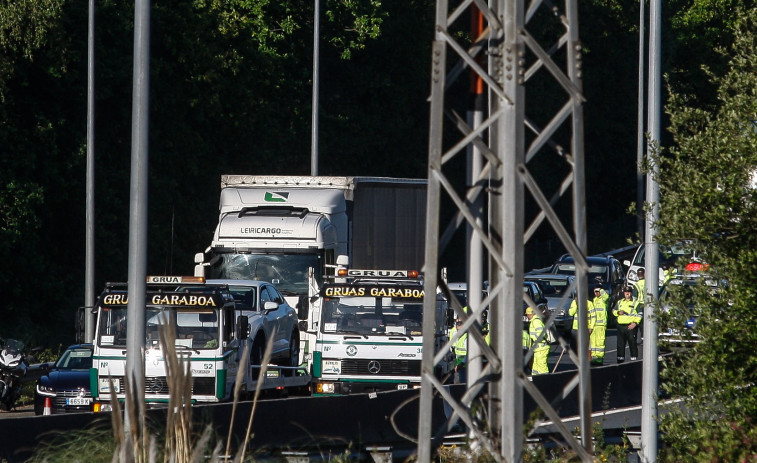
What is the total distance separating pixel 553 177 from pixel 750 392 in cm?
4925

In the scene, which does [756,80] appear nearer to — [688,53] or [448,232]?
[448,232]

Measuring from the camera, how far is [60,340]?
107ft

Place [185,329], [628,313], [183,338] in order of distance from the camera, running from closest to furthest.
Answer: [183,338], [185,329], [628,313]

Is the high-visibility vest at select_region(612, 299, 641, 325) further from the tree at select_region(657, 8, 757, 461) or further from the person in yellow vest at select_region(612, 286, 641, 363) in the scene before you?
the tree at select_region(657, 8, 757, 461)

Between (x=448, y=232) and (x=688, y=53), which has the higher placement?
(x=688, y=53)

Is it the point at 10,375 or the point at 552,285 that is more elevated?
the point at 552,285

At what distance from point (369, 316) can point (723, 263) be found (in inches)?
457

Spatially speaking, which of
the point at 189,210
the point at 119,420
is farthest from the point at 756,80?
the point at 189,210

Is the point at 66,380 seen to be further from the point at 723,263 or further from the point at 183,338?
the point at 723,263

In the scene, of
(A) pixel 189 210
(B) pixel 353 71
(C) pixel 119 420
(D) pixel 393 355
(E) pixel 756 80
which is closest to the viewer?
(C) pixel 119 420

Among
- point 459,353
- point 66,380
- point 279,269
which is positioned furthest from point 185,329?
point 279,269

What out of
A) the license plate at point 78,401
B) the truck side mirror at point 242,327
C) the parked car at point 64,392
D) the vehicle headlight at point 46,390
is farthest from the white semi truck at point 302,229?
the vehicle headlight at point 46,390

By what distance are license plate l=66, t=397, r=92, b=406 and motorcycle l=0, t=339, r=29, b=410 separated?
2.45 m

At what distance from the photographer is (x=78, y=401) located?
19.8 meters
